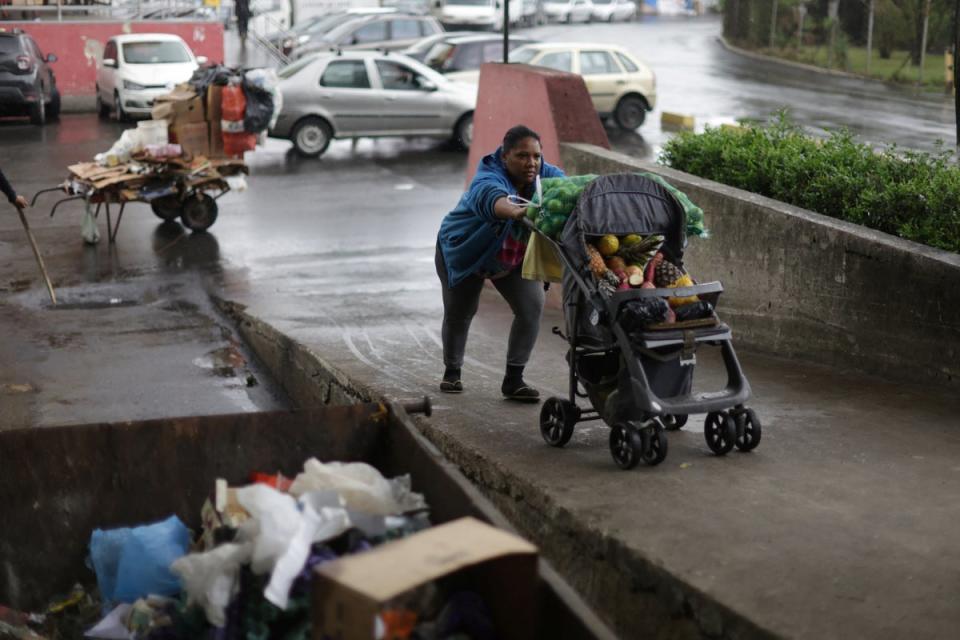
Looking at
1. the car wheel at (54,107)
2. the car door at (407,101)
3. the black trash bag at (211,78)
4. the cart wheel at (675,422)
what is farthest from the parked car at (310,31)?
the cart wheel at (675,422)

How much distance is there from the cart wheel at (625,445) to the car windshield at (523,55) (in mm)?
18103

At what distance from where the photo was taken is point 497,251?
277 inches

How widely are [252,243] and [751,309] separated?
6.83m

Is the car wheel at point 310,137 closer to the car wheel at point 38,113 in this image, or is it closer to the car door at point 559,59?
the car door at point 559,59

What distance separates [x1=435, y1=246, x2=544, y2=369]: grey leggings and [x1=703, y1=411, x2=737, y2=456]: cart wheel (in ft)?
4.19

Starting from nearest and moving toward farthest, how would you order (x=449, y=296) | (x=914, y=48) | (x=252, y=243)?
(x=449, y=296) → (x=252, y=243) → (x=914, y=48)

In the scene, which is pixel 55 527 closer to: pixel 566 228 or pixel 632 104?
pixel 566 228

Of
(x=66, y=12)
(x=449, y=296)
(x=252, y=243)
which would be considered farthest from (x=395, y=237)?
(x=66, y=12)

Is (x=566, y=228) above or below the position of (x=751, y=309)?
above

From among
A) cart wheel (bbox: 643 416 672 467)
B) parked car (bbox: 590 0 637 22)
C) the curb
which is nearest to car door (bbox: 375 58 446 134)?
cart wheel (bbox: 643 416 672 467)

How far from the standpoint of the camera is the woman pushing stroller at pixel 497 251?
6.66 metres

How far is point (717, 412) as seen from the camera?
6242 millimetres

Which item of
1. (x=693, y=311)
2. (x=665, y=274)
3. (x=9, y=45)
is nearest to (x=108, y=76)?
(x=9, y=45)

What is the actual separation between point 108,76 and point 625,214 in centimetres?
2016
